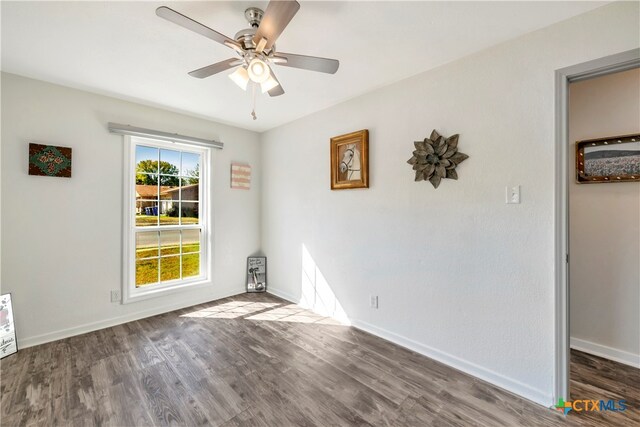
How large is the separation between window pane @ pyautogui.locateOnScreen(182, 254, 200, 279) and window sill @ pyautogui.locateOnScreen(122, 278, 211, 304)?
0.33 feet

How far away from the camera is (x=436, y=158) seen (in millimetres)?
2180

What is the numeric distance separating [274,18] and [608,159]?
9.36 ft

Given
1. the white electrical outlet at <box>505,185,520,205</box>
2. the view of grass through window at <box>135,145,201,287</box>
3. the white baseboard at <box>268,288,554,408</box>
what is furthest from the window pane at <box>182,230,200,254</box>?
the white electrical outlet at <box>505,185,520,205</box>

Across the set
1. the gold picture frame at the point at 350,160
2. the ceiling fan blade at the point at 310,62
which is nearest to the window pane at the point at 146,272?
the gold picture frame at the point at 350,160

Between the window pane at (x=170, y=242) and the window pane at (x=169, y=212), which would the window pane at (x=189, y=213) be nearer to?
the window pane at (x=169, y=212)

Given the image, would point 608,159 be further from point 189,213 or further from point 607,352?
point 189,213

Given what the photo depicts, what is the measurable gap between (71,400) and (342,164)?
281cm

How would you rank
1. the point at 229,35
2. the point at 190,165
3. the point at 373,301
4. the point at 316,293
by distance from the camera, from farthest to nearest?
the point at 190,165
the point at 316,293
the point at 373,301
the point at 229,35

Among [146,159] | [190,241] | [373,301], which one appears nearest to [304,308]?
[373,301]

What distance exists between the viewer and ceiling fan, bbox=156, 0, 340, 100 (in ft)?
4.18

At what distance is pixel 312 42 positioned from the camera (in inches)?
73.6

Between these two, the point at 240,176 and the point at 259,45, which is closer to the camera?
the point at 259,45

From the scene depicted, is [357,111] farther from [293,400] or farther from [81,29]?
[293,400]

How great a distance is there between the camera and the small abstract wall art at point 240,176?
3.76 metres
